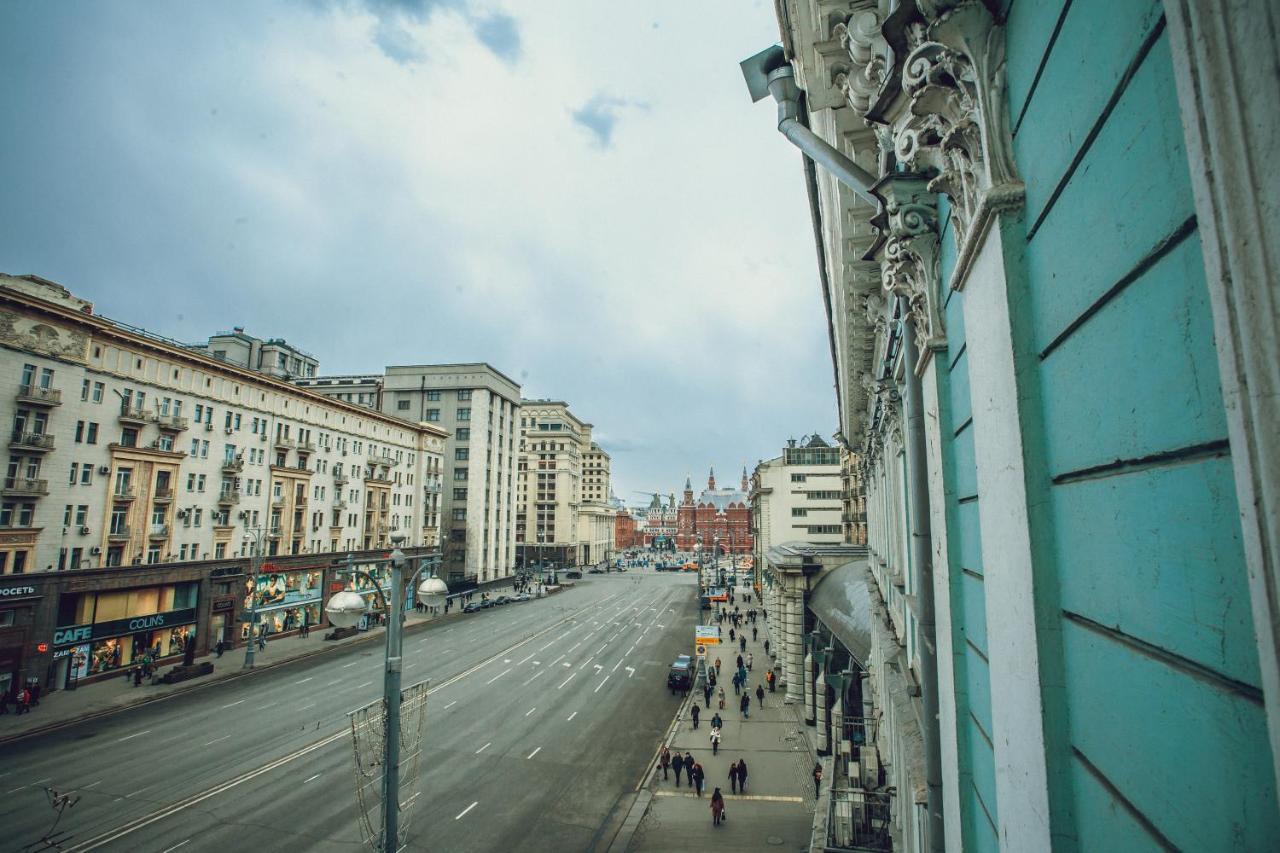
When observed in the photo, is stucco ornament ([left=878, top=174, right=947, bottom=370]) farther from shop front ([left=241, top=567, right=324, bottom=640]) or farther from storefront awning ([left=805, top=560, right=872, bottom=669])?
shop front ([left=241, top=567, right=324, bottom=640])

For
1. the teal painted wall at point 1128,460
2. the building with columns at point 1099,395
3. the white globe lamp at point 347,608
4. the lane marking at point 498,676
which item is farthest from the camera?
the lane marking at point 498,676

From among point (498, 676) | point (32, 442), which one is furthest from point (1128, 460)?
point (32, 442)

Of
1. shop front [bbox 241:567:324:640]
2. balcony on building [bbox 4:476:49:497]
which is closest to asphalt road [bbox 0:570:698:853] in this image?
shop front [bbox 241:567:324:640]

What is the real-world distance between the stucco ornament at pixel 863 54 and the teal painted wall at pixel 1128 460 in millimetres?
1541

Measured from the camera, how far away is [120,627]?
112 feet

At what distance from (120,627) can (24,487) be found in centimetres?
954

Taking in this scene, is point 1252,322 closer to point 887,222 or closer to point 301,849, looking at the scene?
point 887,222

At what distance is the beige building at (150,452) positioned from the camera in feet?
Result: 98.1

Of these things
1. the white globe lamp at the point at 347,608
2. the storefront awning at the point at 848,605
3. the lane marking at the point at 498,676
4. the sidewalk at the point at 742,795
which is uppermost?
the white globe lamp at the point at 347,608

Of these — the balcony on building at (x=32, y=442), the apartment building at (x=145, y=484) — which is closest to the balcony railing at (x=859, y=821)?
the apartment building at (x=145, y=484)

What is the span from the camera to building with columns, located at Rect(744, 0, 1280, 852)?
1332 millimetres

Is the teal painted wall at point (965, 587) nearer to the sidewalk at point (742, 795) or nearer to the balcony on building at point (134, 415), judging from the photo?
the sidewalk at point (742, 795)

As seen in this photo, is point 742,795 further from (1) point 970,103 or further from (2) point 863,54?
(1) point 970,103

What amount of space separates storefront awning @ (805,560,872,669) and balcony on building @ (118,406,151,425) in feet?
125
